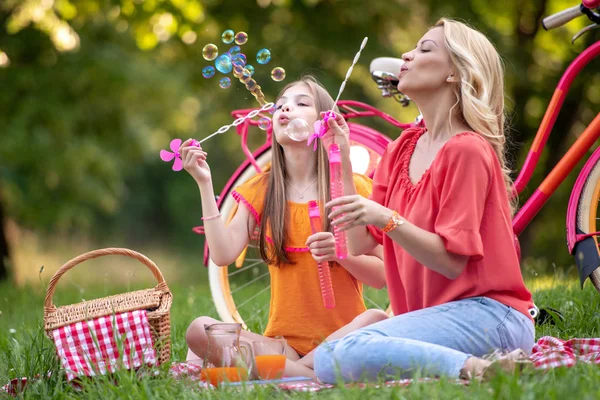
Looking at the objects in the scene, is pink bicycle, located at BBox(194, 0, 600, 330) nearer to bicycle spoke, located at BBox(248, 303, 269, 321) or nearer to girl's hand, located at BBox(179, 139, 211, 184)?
bicycle spoke, located at BBox(248, 303, 269, 321)

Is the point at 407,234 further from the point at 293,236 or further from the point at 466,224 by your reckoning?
the point at 293,236

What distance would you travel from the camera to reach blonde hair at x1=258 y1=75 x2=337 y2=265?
10.2ft

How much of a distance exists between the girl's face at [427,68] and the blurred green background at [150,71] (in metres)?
4.76

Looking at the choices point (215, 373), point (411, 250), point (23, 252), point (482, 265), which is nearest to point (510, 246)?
point (482, 265)

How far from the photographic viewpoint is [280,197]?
3.17 meters

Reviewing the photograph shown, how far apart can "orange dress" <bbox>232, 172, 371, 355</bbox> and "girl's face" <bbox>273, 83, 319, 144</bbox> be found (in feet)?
0.98

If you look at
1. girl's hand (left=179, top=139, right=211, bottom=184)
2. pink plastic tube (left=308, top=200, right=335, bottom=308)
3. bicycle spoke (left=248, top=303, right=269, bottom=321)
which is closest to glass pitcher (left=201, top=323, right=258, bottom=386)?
pink plastic tube (left=308, top=200, right=335, bottom=308)

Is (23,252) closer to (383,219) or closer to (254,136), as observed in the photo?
(254,136)

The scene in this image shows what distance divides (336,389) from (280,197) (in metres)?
1.01

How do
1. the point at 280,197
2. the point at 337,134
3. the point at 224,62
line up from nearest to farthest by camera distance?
the point at 337,134
the point at 224,62
the point at 280,197

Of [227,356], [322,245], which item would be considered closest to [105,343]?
[227,356]

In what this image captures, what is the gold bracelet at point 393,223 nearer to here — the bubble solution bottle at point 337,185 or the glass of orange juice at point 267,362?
the bubble solution bottle at point 337,185

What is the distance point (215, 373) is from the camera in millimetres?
2578

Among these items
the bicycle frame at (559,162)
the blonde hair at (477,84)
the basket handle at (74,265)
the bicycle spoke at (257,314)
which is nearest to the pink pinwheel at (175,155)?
the basket handle at (74,265)
